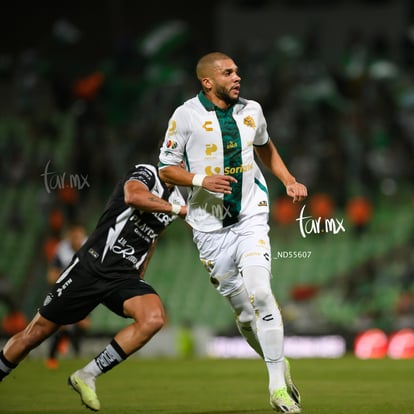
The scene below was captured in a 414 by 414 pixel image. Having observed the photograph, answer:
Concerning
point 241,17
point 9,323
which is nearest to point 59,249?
point 9,323

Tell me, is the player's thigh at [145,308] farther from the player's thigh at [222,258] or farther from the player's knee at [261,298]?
the player's knee at [261,298]

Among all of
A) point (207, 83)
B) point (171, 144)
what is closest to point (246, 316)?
point (171, 144)

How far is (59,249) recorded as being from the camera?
16.3 meters

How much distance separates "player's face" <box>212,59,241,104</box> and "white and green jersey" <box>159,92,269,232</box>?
0.14 meters

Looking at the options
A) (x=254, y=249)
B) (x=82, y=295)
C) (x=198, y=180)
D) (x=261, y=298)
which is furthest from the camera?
(x=82, y=295)

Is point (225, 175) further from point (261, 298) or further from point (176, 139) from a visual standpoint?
point (261, 298)

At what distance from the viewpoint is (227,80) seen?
8688 millimetres

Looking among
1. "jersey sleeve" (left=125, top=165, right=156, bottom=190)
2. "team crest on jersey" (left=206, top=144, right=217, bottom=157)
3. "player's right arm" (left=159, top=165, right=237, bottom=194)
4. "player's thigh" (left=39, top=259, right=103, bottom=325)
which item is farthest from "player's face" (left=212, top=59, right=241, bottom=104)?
"player's thigh" (left=39, top=259, right=103, bottom=325)

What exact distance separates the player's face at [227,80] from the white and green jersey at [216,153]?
0.14 meters

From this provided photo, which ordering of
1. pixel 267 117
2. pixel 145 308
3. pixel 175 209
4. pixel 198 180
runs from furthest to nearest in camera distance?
pixel 267 117, pixel 175 209, pixel 145 308, pixel 198 180

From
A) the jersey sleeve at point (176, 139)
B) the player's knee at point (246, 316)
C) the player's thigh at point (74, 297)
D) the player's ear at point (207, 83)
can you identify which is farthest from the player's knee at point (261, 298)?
the player's ear at point (207, 83)

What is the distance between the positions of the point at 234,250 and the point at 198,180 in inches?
27.3

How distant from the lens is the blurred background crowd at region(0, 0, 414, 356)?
20.9 metres

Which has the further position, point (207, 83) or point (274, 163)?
point (274, 163)
